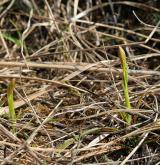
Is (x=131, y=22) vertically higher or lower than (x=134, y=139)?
higher

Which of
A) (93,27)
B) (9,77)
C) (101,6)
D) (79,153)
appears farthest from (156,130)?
(101,6)

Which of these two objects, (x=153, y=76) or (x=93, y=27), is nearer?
(x=153, y=76)

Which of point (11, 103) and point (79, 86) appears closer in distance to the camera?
point (11, 103)

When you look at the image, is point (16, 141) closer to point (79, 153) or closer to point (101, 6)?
point (79, 153)

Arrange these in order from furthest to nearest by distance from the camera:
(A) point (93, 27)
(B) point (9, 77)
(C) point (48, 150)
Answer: (A) point (93, 27) → (B) point (9, 77) → (C) point (48, 150)

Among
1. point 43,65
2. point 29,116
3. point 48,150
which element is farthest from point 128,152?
point 43,65

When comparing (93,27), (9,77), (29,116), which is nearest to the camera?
(29,116)

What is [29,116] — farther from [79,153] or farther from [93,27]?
A: [93,27]
